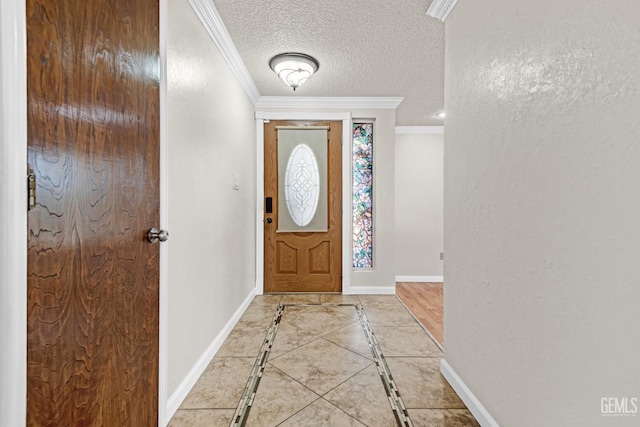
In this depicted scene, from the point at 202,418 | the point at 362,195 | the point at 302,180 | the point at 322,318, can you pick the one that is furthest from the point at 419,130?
the point at 202,418

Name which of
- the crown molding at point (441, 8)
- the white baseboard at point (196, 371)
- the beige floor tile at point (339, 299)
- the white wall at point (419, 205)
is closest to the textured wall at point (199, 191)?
the white baseboard at point (196, 371)

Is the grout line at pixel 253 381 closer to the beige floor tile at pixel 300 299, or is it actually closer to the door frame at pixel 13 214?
the beige floor tile at pixel 300 299

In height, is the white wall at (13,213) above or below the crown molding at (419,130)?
below

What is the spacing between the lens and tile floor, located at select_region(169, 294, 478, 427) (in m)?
1.53

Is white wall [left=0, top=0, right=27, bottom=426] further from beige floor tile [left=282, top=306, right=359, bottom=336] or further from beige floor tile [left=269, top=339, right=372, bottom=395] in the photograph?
beige floor tile [left=282, top=306, right=359, bottom=336]

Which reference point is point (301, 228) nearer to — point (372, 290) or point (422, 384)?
point (372, 290)

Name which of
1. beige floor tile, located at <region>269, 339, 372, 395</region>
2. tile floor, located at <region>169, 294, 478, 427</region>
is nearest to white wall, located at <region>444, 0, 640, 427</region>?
tile floor, located at <region>169, 294, 478, 427</region>

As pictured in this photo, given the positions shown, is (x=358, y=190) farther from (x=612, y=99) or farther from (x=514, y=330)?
(x=612, y=99)

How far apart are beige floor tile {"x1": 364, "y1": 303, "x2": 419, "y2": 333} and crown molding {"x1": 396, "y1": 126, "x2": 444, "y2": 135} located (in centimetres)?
263

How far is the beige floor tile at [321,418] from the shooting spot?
1479mm

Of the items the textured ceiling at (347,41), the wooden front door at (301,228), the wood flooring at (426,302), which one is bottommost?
the wood flooring at (426,302)

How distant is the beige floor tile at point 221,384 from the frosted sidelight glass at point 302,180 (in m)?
1.89

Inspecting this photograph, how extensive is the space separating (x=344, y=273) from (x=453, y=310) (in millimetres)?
2052

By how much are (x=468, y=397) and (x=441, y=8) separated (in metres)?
2.27
